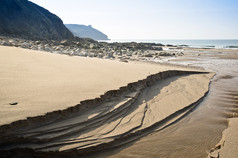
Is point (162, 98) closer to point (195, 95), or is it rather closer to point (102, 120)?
point (195, 95)

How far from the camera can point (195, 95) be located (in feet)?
15.7

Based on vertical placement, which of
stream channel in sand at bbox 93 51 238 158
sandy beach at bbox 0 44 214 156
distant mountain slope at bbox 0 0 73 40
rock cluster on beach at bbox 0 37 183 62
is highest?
distant mountain slope at bbox 0 0 73 40

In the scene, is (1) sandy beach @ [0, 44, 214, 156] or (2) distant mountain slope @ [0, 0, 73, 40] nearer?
(1) sandy beach @ [0, 44, 214, 156]

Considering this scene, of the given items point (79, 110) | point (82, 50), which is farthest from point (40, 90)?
point (82, 50)

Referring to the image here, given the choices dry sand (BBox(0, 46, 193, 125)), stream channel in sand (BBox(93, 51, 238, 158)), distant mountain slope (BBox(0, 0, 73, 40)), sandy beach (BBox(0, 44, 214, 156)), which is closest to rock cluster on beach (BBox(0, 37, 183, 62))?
dry sand (BBox(0, 46, 193, 125))

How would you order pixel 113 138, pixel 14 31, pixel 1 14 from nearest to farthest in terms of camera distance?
pixel 113 138, pixel 14 31, pixel 1 14

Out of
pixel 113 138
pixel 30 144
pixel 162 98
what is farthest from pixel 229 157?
pixel 30 144

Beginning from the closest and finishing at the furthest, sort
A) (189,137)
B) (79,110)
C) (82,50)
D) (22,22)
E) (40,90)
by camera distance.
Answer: (79,110)
(189,137)
(40,90)
(82,50)
(22,22)

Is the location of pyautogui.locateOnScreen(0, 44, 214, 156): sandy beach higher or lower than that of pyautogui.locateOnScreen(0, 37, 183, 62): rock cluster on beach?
lower

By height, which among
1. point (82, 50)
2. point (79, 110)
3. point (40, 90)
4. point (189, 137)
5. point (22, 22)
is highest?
point (22, 22)

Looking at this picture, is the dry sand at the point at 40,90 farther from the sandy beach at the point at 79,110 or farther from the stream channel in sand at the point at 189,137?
the stream channel in sand at the point at 189,137

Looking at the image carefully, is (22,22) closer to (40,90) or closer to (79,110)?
(40,90)

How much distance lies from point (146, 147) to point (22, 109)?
1.70 metres

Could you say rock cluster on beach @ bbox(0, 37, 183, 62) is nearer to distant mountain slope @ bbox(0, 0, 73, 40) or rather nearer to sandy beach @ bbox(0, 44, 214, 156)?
sandy beach @ bbox(0, 44, 214, 156)
